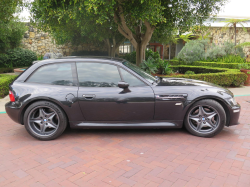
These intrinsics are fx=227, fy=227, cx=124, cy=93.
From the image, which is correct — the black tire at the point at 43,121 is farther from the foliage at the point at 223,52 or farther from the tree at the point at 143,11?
the foliage at the point at 223,52

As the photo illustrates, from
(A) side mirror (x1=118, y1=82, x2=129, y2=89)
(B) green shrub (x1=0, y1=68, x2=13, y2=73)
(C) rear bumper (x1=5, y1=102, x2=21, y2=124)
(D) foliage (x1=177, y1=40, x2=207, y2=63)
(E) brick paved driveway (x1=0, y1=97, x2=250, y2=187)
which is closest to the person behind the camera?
(E) brick paved driveway (x1=0, y1=97, x2=250, y2=187)

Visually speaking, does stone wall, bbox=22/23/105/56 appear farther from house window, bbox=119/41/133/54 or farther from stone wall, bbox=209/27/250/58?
stone wall, bbox=209/27/250/58

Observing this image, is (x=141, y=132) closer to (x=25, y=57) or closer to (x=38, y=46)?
(x=25, y=57)

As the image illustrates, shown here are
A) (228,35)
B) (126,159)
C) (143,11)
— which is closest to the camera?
(126,159)

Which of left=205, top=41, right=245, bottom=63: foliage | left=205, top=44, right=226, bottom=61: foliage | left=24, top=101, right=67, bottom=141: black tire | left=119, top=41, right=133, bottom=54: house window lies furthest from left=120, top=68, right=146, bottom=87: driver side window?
left=119, top=41, right=133, bottom=54: house window

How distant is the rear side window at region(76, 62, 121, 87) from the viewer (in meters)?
4.19

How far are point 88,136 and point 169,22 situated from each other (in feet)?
26.2

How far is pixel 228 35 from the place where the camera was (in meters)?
23.2

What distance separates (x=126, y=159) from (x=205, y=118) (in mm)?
1732

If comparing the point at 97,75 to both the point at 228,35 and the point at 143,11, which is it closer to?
the point at 143,11

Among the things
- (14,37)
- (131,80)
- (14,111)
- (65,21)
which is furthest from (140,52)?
(14,37)

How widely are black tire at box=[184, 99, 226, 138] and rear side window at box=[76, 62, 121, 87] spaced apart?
1.52 meters

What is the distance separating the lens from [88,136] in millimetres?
4398

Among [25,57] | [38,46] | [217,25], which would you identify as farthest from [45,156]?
[217,25]
